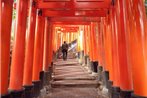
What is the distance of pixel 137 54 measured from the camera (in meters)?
4.68

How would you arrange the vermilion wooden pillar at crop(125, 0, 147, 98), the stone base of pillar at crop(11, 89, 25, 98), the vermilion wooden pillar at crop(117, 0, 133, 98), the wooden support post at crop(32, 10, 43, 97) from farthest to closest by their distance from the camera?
the wooden support post at crop(32, 10, 43, 97)
the vermilion wooden pillar at crop(117, 0, 133, 98)
the stone base of pillar at crop(11, 89, 25, 98)
the vermilion wooden pillar at crop(125, 0, 147, 98)

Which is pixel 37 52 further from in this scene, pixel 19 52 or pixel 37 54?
pixel 19 52

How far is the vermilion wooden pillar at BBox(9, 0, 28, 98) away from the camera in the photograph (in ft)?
20.2

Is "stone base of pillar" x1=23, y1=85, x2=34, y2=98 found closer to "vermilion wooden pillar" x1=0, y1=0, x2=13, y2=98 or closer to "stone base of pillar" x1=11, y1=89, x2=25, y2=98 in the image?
"stone base of pillar" x1=11, y1=89, x2=25, y2=98

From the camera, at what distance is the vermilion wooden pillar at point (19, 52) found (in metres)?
6.17

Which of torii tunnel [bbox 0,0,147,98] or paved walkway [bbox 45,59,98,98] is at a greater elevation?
torii tunnel [bbox 0,0,147,98]

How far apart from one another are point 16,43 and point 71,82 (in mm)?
5830

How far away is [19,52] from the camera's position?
645cm

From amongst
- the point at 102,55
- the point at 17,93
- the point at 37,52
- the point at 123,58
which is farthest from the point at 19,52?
the point at 102,55

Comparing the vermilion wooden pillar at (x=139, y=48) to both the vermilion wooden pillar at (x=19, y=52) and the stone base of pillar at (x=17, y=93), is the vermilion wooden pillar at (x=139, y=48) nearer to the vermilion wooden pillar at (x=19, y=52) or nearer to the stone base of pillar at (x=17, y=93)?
the stone base of pillar at (x=17, y=93)

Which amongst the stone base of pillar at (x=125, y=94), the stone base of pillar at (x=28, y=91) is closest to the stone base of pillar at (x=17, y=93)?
the stone base of pillar at (x=28, y=91)

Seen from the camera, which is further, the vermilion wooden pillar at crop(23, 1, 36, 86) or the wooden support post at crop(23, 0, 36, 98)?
→ the vermilion wooden pillar at crop(23, 1, 36, 86)

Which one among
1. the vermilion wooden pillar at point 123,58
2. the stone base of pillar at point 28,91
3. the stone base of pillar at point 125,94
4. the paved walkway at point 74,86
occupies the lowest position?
the paved walkway at point 74,86

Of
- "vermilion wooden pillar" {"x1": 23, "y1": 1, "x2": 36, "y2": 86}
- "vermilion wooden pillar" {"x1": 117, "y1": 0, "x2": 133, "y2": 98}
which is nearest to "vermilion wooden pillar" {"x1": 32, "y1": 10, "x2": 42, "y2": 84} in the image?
"vermilion wooden pillar" {"x1": 23, "y1": 1, "x2": 36, "y2": 86}
